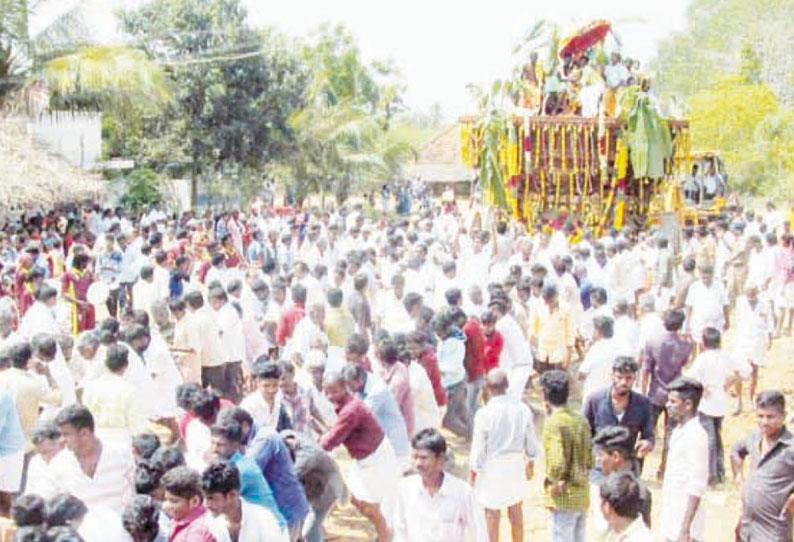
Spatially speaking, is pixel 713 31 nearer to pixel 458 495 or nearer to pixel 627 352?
pixel 627 352

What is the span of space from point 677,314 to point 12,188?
11642 mm

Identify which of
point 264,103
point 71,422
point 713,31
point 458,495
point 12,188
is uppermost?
point 713,31

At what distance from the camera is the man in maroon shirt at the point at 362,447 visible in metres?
5.91

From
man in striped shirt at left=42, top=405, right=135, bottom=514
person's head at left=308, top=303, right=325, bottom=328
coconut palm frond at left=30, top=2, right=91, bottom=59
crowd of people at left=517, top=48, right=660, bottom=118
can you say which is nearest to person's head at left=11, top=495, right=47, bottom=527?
man in striped shirt at left=42, top=405, right=135, bottom=514

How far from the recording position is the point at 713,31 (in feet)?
176

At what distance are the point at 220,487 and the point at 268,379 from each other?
5.85 ft

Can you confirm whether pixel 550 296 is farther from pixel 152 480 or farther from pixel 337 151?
pixel 337 151

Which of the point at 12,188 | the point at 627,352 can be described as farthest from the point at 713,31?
the point at 627,352

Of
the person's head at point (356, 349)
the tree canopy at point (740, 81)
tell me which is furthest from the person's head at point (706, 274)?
the tree canopy at point (740, 81)

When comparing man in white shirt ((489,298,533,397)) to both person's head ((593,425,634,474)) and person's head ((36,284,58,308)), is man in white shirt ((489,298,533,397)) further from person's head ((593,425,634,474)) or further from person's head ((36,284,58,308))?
person's head ((36,284,58,308))

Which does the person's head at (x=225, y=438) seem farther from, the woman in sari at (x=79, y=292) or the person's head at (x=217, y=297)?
the woman in sari at (x=79, y=292)

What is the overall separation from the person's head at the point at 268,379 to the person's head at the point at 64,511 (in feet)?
6.12

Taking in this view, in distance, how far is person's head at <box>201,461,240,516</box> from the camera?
4.17 m

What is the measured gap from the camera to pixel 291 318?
8875 mm
